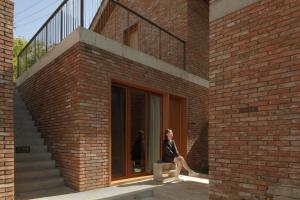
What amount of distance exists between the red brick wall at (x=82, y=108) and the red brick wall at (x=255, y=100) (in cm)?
296

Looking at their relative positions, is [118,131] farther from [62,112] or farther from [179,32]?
[179,32]

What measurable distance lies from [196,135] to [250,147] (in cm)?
671

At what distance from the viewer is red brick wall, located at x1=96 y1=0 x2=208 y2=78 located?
11773 millimetres

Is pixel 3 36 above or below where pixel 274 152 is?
above

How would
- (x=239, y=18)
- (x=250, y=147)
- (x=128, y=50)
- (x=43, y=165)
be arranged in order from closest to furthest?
(x=250, y=147)
(x=239, y=18)
(x=43, y=165)
(x=128, y=50)

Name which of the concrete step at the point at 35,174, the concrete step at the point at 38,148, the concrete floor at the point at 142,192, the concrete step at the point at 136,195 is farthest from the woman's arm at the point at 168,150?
the concrete step at the point at 38,148

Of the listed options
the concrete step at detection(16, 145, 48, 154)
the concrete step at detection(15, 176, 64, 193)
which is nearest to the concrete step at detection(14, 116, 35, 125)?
the concrete step at detection(16, 145, 48, 154)

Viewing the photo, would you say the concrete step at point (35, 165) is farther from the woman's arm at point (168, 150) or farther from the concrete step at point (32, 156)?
the woman's arm at point (168, 150)

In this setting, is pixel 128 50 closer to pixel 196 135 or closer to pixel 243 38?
pixel 243 38

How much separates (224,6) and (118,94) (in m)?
3.92

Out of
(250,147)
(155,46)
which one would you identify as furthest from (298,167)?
(155,46)

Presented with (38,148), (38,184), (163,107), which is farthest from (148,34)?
(38,184)

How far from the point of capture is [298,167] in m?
4.40

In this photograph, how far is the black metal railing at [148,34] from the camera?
11695 millimetres
